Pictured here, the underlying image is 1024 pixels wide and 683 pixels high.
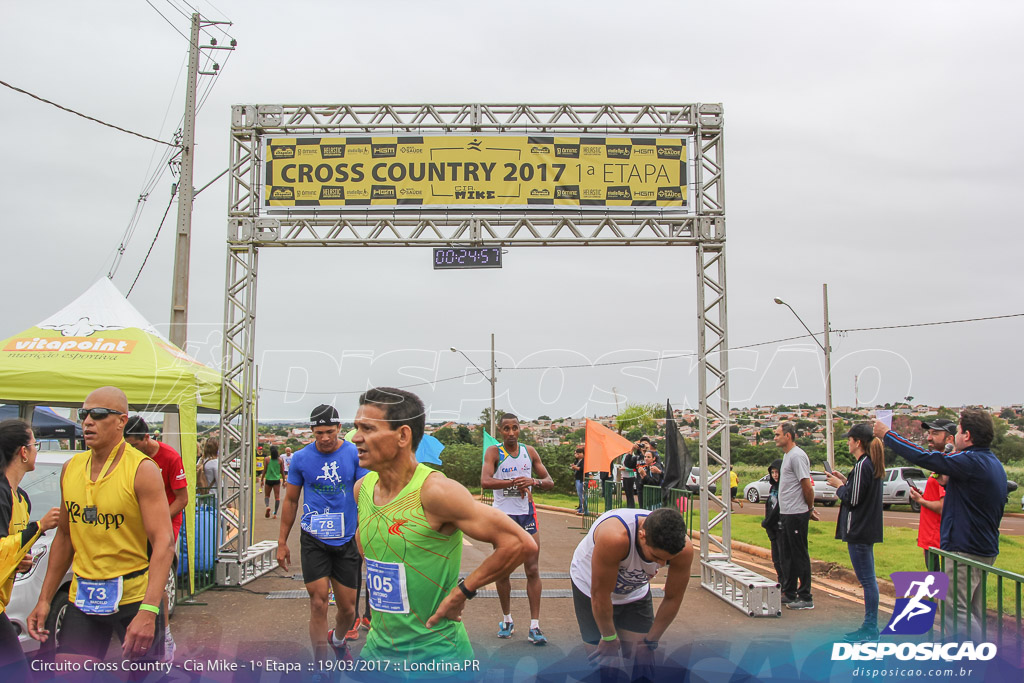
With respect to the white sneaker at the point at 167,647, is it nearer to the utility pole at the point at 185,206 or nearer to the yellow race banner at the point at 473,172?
the yellow race banner at the point at 473,172

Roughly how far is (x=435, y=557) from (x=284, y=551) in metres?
3.56

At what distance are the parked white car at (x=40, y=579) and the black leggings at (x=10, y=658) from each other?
2.52 ft

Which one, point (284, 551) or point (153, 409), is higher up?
point (153, 409)

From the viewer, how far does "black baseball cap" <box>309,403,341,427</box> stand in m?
6.47

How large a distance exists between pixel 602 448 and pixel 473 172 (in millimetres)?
5399

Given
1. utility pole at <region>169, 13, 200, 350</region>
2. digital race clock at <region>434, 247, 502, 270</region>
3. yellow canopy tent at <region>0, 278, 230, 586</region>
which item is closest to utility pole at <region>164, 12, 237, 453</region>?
utility pole at <region>169, 13, 200, 350</region>

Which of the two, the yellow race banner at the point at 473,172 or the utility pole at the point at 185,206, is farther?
the utility pole at the point at 185,206

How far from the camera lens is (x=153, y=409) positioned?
9016 millimetres

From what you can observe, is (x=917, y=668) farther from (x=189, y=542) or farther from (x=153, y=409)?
(x=153, y=409)

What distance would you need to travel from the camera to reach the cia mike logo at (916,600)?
4887 mm

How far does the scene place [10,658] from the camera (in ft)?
13.2

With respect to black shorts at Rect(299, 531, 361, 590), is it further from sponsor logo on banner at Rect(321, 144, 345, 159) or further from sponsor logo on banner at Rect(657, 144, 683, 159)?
sponsor logo on banner at Rect(657, 144, 683, 159)

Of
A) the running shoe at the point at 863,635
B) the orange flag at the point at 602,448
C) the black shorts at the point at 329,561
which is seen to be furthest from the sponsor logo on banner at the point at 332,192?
the running shoe at the point at 863,635

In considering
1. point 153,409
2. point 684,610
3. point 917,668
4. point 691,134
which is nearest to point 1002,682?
point 917,668
